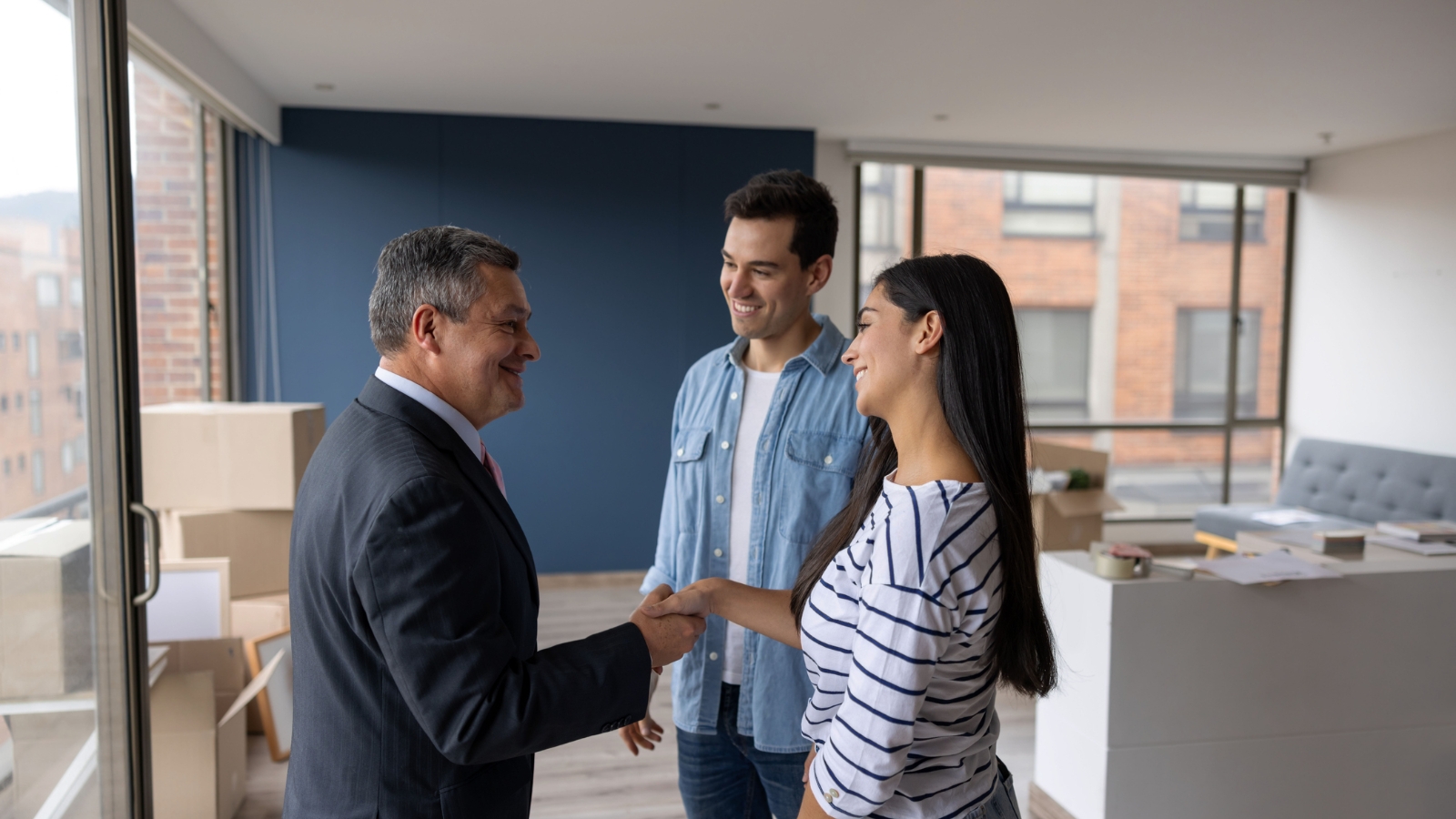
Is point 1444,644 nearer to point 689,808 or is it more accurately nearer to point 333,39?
point 689,808

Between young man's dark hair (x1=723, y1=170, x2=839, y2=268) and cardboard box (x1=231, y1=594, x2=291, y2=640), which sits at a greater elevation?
young man's dark hair (x1=723, y1=170, x2=839, y2=268)

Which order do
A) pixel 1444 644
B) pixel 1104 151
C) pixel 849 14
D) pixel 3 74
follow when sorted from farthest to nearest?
pixel 1104 151
pixel 849 14
pixel 1444 644
pixel 3 74

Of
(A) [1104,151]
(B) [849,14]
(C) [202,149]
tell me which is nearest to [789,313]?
(B) [849,14]

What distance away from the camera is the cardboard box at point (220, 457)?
3.15m

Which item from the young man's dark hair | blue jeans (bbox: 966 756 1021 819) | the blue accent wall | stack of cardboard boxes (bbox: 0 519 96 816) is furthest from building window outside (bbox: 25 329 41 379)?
the blue accent wall

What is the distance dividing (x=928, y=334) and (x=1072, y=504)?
444 cm

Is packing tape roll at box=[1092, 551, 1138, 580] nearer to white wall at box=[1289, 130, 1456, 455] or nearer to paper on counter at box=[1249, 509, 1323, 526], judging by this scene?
paper on counter at box=[1249, 509, 1323, 526]

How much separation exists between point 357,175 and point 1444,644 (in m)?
5.06

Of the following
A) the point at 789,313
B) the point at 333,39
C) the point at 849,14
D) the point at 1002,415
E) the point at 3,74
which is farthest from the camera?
the point at 333,39

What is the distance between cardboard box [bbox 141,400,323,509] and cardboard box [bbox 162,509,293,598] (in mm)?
49

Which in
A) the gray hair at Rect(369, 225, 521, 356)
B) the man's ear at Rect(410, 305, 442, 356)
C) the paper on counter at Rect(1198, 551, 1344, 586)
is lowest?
the paper on counter at Rect(1198, 551, 1344, 586)

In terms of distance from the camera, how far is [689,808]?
5.64 ft

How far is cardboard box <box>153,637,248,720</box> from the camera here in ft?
9.82

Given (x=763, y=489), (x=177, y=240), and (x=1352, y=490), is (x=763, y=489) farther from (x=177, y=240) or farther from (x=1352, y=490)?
(x=1352, y=490)
